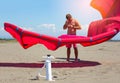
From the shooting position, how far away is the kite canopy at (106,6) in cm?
1038

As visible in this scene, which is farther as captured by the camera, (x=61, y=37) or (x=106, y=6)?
(x=106, y=6)

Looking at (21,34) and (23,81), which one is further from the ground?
(21,34)

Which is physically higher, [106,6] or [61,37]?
[106,6]

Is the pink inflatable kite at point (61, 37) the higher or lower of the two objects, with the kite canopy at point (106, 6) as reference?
lower

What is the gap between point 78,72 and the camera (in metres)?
6.95

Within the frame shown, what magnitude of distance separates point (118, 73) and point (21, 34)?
8.94 feet

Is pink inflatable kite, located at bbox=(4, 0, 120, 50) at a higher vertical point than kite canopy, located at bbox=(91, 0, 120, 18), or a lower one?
lower

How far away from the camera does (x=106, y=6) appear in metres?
10.9

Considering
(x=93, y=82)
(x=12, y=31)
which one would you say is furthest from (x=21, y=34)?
(x=93, y=82)

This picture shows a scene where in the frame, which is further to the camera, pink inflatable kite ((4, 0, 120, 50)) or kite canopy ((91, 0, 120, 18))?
kite canopy ((91, 0, 120, 18))

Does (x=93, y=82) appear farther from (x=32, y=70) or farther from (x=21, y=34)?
(x=21, y=34)

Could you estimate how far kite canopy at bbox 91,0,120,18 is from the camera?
1038cm

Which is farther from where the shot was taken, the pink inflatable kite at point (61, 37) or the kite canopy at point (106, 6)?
the kite canopy at point (106, 6)

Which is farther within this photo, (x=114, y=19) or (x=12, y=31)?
(x=114, y=19)
